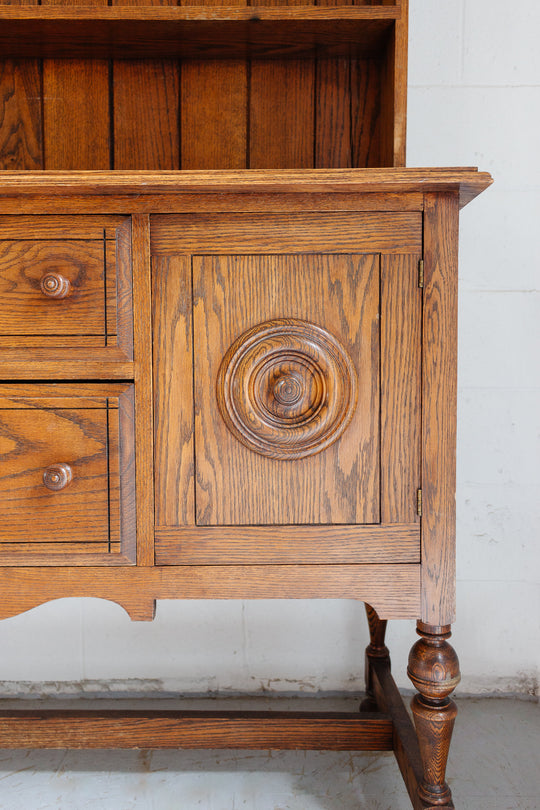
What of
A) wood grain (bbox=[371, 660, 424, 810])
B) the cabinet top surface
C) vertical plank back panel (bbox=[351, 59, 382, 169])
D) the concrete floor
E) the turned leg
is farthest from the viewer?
the turned leg

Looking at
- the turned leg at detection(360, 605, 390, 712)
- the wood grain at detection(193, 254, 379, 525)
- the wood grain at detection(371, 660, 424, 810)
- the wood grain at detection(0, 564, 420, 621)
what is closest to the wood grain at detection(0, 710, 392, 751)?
the wood grain at detection(371, 660, 424, 810)

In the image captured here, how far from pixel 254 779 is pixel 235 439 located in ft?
2.39

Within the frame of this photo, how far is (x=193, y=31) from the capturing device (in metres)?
1.11

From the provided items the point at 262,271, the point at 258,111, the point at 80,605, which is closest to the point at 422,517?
the point at 262,271

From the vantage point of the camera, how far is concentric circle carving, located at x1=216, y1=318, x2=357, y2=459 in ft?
2.77

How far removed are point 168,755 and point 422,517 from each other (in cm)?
79

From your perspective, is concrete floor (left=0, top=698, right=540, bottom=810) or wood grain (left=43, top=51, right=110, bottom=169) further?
wood grain (left=43, top=51, right=110, bottom=169)

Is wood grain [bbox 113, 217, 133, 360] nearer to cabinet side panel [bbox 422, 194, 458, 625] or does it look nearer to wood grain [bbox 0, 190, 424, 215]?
wood grain [bbox 0, 190, 424, 215]

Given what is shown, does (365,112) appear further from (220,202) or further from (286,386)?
(286,386)

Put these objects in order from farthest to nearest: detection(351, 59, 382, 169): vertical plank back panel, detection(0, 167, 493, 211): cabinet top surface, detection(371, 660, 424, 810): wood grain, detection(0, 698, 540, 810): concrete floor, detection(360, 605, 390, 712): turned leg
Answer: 1. detection(360, 605, 390, 712): turned leg
2. detection(351, 59, 382, 169): vertical plank back panel
3. detection(0, 698, 540, 810): concrete floor
4. detection(371, 660, 424, 810): wood grain
5. detection(0, 167, 493, 211): cabinet top surface

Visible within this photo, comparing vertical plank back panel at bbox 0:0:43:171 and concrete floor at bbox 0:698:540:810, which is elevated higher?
vertical plank back panel at bbox 0:0:43:171

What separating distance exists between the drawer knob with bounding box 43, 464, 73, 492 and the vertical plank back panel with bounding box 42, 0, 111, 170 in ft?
2.35

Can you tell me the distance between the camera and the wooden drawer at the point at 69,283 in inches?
33.1

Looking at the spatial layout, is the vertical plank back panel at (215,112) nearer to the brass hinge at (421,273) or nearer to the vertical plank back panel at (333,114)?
the vertical plank back panel at (333,114)
